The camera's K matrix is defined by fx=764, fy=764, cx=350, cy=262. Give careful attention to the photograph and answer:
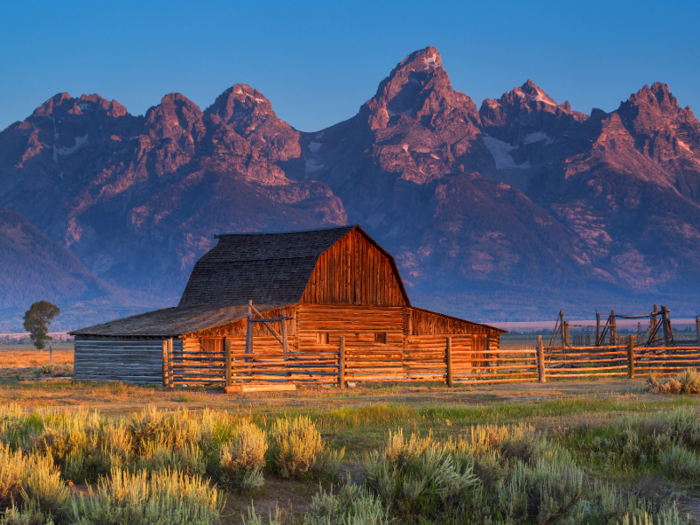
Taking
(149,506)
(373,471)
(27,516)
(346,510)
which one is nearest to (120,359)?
(373,471)

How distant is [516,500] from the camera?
7648 mm

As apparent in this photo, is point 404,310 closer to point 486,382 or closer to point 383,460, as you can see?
point 486,382

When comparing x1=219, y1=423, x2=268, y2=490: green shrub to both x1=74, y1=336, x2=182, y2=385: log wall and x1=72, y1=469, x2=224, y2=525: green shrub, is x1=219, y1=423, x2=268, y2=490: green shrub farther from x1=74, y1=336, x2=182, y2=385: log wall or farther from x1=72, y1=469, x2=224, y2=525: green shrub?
x1=74, y1=336, x2=182, y2=385: log wall

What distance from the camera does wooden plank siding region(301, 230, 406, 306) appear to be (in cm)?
3675

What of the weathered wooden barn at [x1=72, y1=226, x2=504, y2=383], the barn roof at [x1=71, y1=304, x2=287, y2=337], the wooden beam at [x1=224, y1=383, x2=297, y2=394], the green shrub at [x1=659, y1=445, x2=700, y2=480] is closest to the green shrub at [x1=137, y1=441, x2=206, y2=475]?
the green shrub at [x1=659, y1=445, x2=700, y2=480]

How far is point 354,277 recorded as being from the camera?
38219 millimetres

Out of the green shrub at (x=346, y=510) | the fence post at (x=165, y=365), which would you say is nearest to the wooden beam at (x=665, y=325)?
the fence post at (x=165, y=365)

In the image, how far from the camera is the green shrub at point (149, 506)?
266 inches

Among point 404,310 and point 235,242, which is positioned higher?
point 235,242

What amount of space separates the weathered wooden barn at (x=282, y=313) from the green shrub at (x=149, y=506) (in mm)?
22032

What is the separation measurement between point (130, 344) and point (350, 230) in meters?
12.3

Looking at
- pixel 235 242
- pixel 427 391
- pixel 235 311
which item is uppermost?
pixel 235 242

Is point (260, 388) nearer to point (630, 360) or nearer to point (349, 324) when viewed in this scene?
point (349, 324)

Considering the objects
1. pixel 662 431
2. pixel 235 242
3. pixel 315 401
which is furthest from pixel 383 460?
pixel 235 242
